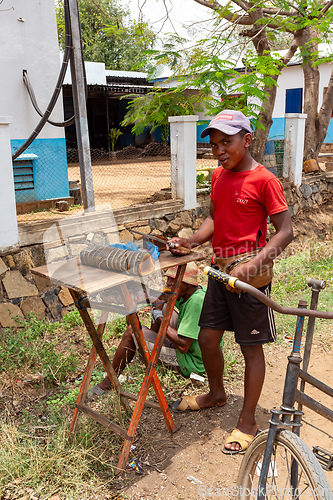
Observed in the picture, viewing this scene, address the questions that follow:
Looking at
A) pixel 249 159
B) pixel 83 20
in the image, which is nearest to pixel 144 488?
pixel 249 159

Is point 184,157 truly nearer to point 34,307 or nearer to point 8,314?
point 34,307

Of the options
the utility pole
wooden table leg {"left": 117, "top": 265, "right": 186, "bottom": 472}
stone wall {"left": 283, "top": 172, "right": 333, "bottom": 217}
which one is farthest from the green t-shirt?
stone wall {"left": 283, "top": 172, "right": 333, "bottom": 217}

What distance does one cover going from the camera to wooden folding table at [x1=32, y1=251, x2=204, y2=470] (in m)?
2.41

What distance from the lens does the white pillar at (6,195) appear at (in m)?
4.49

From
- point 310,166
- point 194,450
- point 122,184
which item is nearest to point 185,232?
point 122,184

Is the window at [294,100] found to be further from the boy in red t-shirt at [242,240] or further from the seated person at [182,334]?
the boy in red t-shirt at [242,240]

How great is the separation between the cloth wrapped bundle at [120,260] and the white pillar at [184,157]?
403 cm

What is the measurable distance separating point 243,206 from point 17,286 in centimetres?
300

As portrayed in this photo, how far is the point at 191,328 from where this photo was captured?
3.38 metres

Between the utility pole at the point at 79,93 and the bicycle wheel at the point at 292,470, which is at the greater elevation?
the utility pole at the point at 79,93

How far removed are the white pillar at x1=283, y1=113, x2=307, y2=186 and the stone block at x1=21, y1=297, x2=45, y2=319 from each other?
569 centimetres

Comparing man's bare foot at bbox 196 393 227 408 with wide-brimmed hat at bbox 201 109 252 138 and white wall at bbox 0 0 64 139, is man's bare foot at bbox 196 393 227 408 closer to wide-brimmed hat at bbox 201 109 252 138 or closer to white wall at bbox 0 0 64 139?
wide-brimmed hat at bbox 201 109 252 138

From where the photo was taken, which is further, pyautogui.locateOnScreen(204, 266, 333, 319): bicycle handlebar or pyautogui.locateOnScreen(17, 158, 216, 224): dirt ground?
pyautogui.locateOnScreen(17, 158, 216, 224): dirt ground

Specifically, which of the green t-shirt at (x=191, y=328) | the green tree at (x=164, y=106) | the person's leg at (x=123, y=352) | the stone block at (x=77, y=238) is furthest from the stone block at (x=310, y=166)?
the person's leg at (x=123, y=352)
